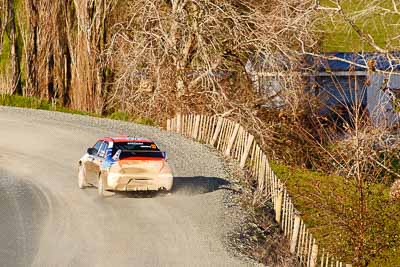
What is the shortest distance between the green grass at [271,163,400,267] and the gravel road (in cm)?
281

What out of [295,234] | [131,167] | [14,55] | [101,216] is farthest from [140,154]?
[14,55]

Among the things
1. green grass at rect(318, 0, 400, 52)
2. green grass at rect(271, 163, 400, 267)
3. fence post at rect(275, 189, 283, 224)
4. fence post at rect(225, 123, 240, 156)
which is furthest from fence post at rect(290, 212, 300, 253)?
fence post at rect(225, 123, 240, 156)

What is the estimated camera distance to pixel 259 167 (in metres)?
22.9

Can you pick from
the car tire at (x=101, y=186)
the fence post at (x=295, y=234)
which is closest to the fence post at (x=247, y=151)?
the fence post at (x=295, y=234)

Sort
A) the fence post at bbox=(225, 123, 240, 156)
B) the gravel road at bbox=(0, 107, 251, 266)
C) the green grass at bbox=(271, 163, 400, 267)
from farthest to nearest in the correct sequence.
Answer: the fence post at bbox=(225, 123, 240, 156), the green grass at bbox=(271, 163, 400, 267), the gravel road at bbox=(0, 107, 251, 266)

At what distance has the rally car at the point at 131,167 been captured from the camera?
1827cm

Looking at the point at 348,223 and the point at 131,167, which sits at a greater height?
the point at 131,167

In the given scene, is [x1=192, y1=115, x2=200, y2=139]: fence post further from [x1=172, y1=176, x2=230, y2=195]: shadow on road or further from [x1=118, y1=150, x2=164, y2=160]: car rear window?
[x1=118, y1=150, x2=164, y2=160]: car rear window

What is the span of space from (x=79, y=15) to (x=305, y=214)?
65.7 ft

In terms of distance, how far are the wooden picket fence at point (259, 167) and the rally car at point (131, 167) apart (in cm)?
285

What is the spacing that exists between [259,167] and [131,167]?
5.51m

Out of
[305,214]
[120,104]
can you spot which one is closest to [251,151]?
[305,214]

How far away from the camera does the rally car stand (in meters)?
18.3

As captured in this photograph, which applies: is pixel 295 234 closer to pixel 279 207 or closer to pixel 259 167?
pixel 279 207
